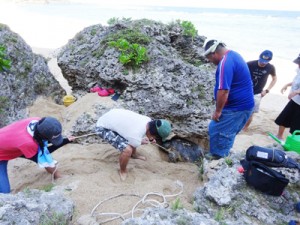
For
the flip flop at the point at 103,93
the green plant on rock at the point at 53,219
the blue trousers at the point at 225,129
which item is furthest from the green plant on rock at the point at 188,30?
the green plant on rock at the point at 53,219

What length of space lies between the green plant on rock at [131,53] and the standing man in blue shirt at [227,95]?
158 cm

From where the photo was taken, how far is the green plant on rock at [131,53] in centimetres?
562

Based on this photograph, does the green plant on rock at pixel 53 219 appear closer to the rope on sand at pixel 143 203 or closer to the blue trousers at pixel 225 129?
the rope on sand at pixel 143 203

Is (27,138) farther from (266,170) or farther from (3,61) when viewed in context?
(266,170)

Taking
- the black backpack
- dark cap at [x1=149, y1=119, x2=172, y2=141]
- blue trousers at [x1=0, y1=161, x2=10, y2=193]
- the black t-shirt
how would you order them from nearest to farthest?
the black backpack → blue trousers at [x1=0, y1=161, x2=10, y2=193] → dark cap at [x1=149, y1=119, x2=172, y2=141] → the black t-shirt

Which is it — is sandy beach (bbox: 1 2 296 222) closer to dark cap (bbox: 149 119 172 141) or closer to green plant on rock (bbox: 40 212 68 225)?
green plant on rock (bbox: 40 212 68 225)

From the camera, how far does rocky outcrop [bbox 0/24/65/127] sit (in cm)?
582

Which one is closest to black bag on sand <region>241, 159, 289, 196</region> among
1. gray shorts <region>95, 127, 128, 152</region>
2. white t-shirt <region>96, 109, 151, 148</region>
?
white t-shirt <region>96, 109, 151, 148</region>

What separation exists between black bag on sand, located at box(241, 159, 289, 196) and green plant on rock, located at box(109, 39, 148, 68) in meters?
Answer: 2.98

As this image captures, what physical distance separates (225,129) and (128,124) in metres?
1.45

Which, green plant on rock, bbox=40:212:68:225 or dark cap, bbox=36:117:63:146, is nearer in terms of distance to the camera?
green plant on rock, bbox=40:212:68:225

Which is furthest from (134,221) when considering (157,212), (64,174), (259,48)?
(259,48)

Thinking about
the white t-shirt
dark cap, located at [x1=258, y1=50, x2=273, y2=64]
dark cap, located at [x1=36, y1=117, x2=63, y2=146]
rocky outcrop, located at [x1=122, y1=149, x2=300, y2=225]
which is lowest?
rocky outcrop, located at [x1=122, y1=149, x2=300, y2=225]

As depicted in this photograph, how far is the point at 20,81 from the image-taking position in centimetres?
627
